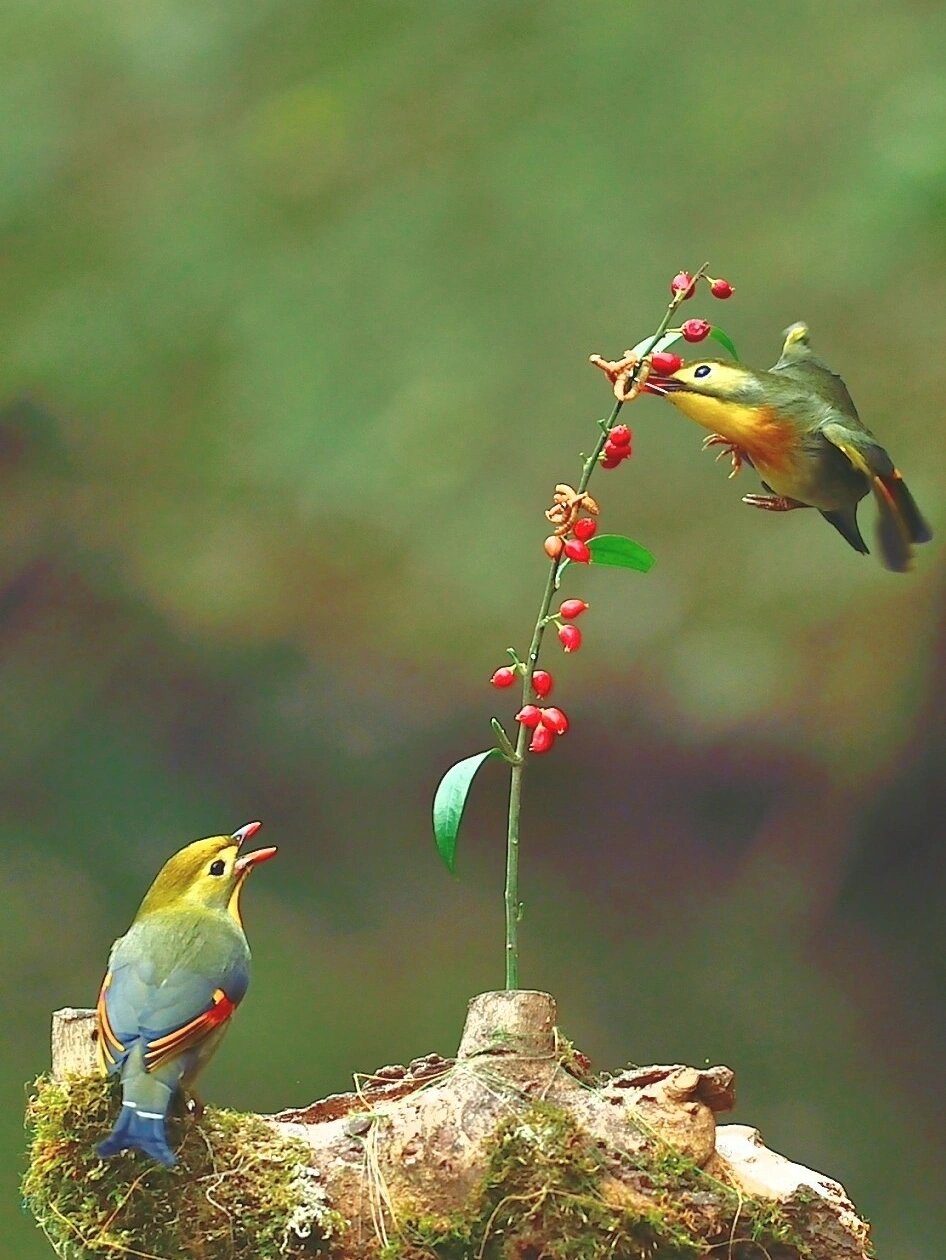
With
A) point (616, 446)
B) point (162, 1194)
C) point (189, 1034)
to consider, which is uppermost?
point (616, 446)

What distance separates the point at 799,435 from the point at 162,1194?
0.84 m

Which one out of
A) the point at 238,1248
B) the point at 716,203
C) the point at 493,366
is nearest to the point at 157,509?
the point at 493,366

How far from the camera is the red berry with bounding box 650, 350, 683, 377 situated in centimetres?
144

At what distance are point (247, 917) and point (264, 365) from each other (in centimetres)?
76

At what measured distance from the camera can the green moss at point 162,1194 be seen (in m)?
1.20

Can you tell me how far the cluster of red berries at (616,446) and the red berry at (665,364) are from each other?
2.7 inches

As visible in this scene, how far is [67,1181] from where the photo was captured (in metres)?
1.22

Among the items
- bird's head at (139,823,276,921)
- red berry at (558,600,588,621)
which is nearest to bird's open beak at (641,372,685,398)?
red berry at (558,600,588,621)

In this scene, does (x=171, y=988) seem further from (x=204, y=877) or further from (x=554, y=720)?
(x=554, y=720)

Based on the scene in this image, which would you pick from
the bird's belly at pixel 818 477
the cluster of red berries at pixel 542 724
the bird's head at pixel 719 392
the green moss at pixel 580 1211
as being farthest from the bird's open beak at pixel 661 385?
the green moss at pixel 580 1211

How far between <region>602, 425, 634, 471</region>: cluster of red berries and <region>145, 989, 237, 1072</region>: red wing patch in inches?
22.8

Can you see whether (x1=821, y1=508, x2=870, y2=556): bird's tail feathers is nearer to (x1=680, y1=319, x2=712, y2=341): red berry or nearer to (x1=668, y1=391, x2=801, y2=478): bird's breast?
(x1=668, y1=391, x2=801, y2=478): bird's breast

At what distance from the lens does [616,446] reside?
1.43 metres

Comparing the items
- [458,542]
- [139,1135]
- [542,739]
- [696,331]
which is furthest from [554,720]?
[458,542]
